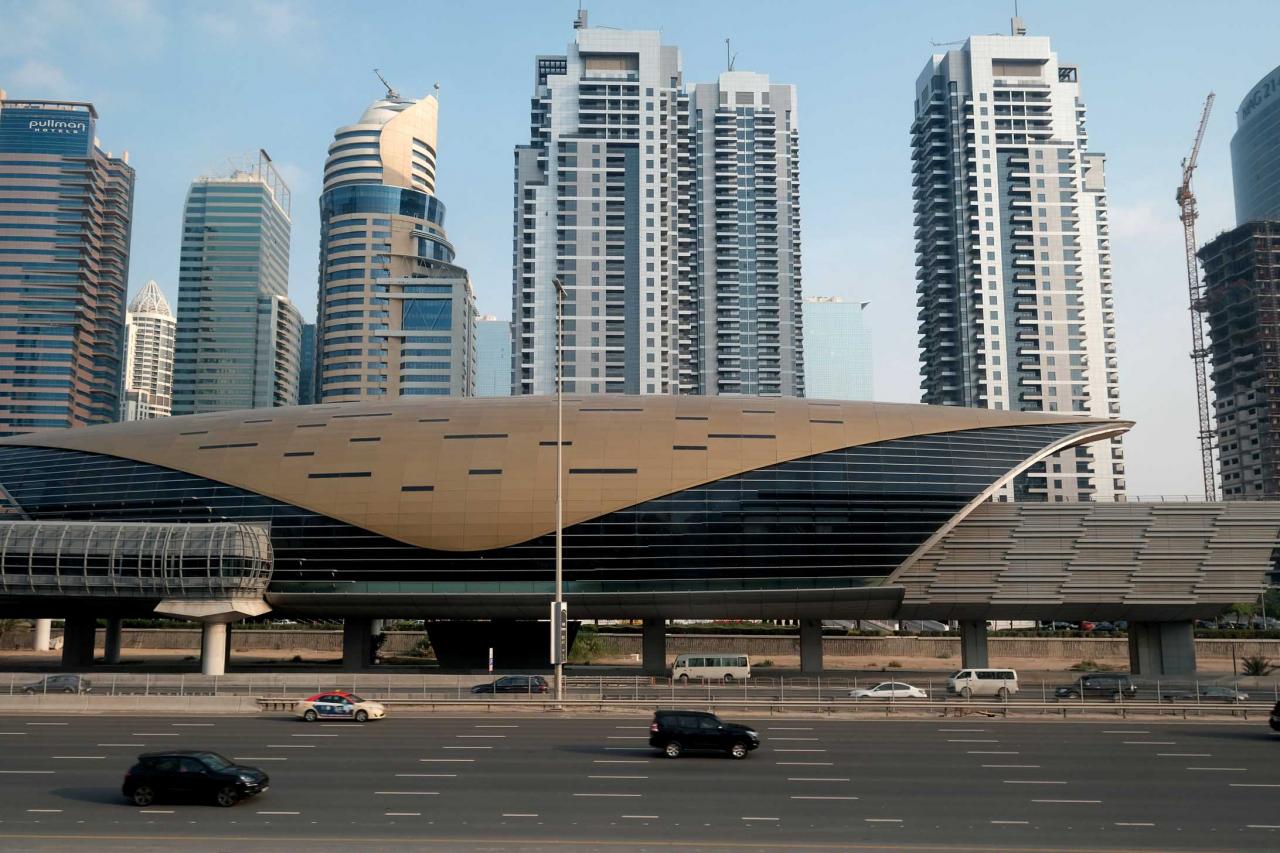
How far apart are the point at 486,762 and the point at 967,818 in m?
15.6

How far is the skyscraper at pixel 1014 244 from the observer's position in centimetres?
18100

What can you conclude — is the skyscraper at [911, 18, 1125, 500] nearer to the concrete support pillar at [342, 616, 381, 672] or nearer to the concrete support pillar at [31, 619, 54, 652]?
the concrete support pillar at [342, 616, 381, 672]

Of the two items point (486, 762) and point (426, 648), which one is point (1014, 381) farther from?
point (486, 762)

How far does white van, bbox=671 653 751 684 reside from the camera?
67562mm

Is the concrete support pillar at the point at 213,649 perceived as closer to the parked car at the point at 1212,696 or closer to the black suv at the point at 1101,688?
the black suv at the point at 1101,688

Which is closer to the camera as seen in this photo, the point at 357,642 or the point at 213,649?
the point at 213,649

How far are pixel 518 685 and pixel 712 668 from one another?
17133 mm

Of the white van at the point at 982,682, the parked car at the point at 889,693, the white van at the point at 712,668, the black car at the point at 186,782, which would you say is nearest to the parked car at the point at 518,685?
the white van at the point at 712,668

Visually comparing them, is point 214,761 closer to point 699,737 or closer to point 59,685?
point 699,737

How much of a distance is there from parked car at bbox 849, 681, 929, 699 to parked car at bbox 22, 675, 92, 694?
138ft

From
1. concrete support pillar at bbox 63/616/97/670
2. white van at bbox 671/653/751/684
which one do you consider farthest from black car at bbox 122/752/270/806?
concrete support pillar at bbox 63/616/97/670

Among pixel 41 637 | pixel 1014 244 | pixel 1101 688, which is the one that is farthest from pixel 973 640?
pixel 1014 244

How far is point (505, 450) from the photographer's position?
7650 centimetres

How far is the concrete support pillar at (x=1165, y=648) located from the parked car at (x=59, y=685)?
238 ft
